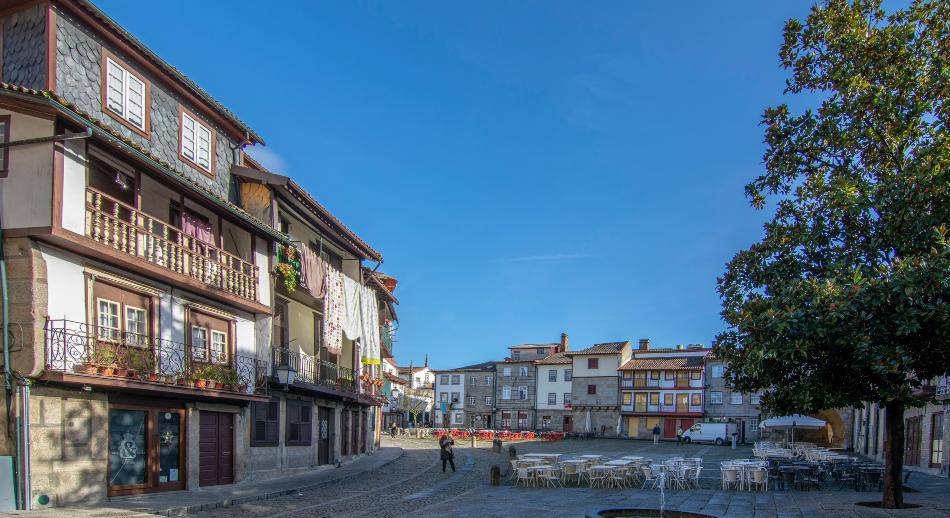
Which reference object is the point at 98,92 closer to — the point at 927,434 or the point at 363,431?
the point at 363,431

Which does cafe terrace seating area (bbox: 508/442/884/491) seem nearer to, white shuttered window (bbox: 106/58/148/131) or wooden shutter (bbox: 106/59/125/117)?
white shuttered window (bbox: 106/58/148/131)

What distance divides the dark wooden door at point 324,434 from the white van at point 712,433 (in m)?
40.4

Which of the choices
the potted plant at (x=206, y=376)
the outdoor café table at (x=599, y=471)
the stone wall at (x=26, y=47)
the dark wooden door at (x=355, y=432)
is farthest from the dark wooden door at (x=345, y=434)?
the stone wall at (x=26, y=47)

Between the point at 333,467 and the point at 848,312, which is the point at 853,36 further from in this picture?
the point at 333,467

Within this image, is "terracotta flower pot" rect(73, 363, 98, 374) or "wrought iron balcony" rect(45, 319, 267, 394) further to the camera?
"terracotta flower pot" rect(73, 363, 98, 374)

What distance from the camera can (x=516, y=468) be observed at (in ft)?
73.5

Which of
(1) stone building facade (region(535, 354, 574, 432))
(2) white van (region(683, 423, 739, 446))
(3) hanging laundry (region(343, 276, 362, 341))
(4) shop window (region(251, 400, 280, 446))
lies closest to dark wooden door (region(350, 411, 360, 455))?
(3) hanging laundry (region(343, 276, 362, 341))

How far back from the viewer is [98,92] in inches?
669

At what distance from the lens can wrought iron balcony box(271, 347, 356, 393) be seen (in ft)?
82.1

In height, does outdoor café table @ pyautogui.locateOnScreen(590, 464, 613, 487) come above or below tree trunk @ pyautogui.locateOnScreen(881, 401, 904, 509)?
below

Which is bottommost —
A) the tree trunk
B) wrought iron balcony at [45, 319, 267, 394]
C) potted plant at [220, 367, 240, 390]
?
the tree trunk

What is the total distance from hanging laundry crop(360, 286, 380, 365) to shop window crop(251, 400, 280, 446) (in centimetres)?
793

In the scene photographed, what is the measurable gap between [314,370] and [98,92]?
1388cm

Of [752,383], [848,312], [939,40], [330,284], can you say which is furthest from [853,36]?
[330,284]
